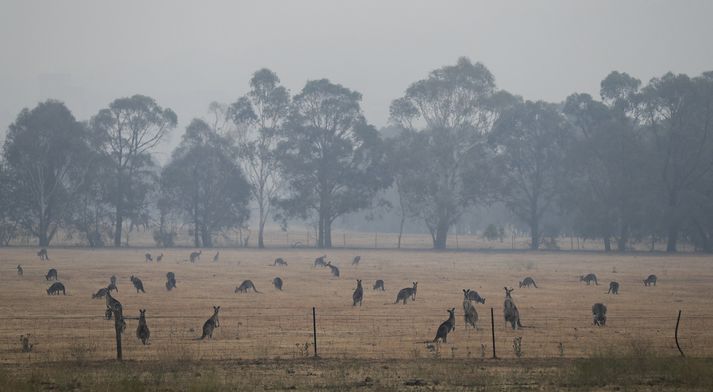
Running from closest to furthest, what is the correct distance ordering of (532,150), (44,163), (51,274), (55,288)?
(55,288) → (51,274) → (44,163) → (532,150)

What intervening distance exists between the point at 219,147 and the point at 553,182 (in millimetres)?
38705

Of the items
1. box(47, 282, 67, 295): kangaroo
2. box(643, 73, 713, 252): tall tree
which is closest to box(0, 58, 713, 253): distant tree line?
box(643, 73, 713, 252): tall tree

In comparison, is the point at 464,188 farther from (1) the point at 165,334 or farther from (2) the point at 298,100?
(1) the point at 165,334

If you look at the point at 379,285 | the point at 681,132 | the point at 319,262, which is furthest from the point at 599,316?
the point at 681,132

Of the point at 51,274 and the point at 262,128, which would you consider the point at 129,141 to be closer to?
the point at 262,128

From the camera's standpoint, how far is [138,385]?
14625 millimetres

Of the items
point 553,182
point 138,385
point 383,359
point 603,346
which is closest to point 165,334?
point 383,359

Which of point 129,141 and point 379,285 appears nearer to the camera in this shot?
point 379,285

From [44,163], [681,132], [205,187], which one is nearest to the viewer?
[681,132]

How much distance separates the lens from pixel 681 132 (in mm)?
86438

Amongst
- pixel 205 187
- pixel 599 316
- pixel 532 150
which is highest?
pixel 532 150

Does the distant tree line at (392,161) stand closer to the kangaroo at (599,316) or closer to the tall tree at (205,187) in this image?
the tall tree at (205,187)

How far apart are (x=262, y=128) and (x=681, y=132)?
154 ft

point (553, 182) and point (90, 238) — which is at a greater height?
point (553, 182)
